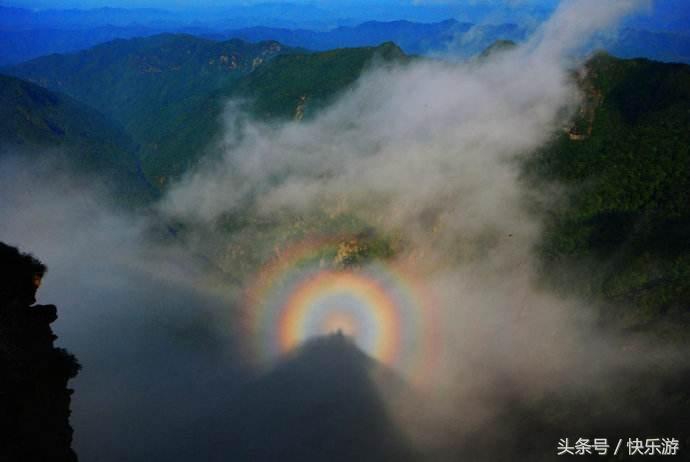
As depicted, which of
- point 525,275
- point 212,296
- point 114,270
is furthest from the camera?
point 114,270

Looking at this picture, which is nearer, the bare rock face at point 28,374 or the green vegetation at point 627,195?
the bare rock face at point 28,374

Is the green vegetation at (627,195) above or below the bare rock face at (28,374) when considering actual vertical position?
above

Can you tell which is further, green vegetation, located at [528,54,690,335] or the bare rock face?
green vegetation, located at [528,54,690,335]

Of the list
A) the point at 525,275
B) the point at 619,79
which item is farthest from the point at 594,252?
the point at 619,79

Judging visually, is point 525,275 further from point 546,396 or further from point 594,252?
point 546,396

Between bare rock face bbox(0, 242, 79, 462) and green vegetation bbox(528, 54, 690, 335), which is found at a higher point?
green vegetation bbox(528, 54, 690, 335)
